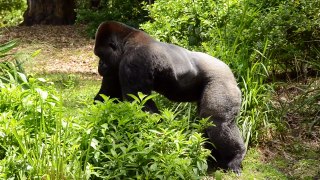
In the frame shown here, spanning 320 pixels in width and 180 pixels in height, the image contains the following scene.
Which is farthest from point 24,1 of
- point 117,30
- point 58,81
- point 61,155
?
point 61,155

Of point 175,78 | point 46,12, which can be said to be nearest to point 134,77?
point 175,78

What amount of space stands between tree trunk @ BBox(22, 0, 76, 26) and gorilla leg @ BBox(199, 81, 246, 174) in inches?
301

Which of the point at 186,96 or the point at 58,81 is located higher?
the point at 186,96

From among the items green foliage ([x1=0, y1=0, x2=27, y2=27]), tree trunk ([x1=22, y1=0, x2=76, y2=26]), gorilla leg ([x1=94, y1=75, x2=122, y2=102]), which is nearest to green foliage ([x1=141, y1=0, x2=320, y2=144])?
gorilla leg ([x1=94, y1=75, x2=122, y2=102])

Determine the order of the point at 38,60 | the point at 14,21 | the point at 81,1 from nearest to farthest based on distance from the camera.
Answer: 1. the point at 38,60
2. the point at 81,1
3. the point at 14,21

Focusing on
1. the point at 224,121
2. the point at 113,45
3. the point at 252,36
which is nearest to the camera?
the point at 224,121

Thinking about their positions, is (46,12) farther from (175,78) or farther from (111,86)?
(175,78)

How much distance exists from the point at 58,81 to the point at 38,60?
1.37m

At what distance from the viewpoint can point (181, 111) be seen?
424cm

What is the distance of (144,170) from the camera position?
2.75 meters

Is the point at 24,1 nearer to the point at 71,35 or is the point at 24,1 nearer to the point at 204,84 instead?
the point at 71,35

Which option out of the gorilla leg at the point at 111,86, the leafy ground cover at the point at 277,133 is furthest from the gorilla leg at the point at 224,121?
the gorilla leg at the point at 111,86

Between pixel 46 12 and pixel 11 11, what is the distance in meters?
4.93

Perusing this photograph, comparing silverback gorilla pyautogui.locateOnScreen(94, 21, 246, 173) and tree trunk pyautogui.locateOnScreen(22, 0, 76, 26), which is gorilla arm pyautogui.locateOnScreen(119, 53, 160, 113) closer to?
silverback gorilla pyautogui.locateOnScreen(94, 21, 246, 173)
